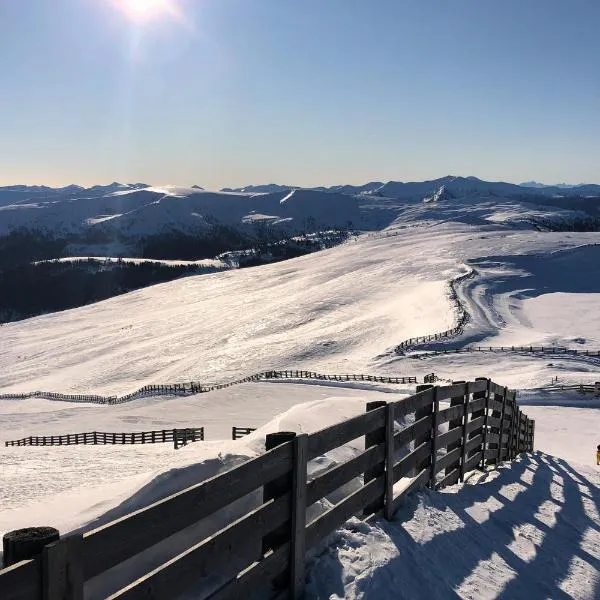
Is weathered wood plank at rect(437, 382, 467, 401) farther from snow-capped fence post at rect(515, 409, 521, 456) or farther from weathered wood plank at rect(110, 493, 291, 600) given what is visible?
snow-capped fence post at rect(515, 409, 521, 456)

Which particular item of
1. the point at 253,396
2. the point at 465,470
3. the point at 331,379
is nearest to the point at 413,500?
the point at 465,470

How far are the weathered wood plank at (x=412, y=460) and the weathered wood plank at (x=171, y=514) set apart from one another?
8.29ft

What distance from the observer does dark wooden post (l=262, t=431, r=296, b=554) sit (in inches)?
189

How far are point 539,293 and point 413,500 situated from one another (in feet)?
263

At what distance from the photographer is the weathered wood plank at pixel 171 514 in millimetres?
3244

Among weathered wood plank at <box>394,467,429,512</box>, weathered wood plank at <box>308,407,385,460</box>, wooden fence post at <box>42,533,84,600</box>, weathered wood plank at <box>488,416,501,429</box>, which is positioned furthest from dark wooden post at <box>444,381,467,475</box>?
wooden fence post at <box>42,533,84,600</box>

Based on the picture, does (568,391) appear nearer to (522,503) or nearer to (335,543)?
(522,503)

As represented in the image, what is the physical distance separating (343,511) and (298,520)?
956mm

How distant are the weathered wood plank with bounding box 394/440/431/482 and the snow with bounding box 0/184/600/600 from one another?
0.38 metres

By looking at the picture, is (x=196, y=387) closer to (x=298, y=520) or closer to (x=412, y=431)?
(x=412, y=431)

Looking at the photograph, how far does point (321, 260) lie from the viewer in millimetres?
138000

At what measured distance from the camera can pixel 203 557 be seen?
3.99 meters

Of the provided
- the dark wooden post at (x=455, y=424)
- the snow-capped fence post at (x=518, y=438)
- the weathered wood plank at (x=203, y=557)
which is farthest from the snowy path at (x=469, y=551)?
the snow-capped fence post at (x=518, y=438)

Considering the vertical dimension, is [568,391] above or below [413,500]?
below
